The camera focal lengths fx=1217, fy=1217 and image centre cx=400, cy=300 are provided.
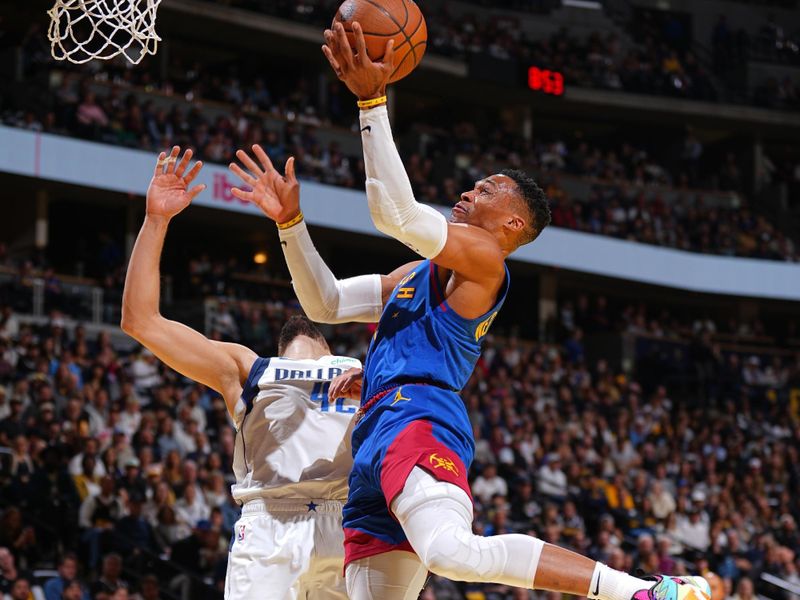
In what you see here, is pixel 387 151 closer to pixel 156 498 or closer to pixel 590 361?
pixel 156 498

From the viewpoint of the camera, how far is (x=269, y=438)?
5.65m

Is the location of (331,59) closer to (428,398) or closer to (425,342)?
(425,342)

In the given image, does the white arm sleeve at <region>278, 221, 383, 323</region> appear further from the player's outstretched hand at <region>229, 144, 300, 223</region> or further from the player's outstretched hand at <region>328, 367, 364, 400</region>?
the player's outstretched hand at <region>328, 367, 364, 400</region>

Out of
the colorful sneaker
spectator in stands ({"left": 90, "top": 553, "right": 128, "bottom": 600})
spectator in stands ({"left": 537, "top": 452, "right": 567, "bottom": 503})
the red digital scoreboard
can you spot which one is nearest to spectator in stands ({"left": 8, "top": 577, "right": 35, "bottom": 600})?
spectator in stands ({"left": 90, "top": 553, "right": 128, "bottom": 600})

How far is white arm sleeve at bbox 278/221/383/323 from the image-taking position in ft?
17.5

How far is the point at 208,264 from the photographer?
2114cm

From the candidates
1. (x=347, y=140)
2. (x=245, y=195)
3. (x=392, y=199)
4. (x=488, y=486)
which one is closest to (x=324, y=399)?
(x=245, y=195)

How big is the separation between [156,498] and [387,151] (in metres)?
7.93

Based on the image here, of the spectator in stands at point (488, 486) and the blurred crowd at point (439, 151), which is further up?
the blurred crowd at point (439, 151)


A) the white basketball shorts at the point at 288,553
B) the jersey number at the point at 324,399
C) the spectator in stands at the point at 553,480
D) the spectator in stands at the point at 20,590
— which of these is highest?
the jersey number at the point at 324,399

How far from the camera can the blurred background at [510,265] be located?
1254cm

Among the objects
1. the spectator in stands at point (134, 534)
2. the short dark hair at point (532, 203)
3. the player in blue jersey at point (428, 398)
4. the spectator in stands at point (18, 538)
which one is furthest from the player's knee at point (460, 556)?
the spectator in stands at point (134, 534)

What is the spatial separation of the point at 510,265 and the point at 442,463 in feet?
72.4

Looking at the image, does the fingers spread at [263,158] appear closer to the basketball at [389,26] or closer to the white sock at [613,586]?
the basketball at [389,26]
